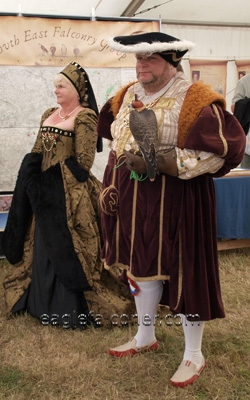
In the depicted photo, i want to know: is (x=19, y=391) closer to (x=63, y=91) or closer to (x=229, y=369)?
(x=229, y=369)

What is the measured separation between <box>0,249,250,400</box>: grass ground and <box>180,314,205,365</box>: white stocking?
9cm

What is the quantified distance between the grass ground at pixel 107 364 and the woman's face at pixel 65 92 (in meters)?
1.36

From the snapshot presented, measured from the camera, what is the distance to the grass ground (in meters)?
2.16

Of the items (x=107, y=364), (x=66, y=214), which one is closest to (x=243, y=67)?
(x=66, y=214)

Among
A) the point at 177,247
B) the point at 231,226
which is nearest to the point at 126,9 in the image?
the point at 231,226

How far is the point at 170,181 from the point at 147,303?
2.03 feet

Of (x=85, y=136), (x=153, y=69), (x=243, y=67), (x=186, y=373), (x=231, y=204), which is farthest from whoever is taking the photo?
(x=243, y=67)

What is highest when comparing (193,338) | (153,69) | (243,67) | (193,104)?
(243,67)

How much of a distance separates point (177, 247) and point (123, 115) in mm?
636

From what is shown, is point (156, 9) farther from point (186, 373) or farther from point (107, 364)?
point (186, 373)

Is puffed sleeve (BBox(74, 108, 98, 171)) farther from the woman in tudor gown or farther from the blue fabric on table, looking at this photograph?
the blue fabric on table

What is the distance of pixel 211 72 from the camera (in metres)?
6.79

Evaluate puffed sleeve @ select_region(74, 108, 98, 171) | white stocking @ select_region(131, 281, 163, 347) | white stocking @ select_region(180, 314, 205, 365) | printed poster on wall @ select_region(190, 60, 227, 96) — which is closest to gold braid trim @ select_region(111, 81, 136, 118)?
puffed sleeve @ select_region(74, 108, 98, 171)

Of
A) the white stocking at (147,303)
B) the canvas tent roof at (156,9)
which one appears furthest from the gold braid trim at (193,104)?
the canvas tent roof at (156,9)
